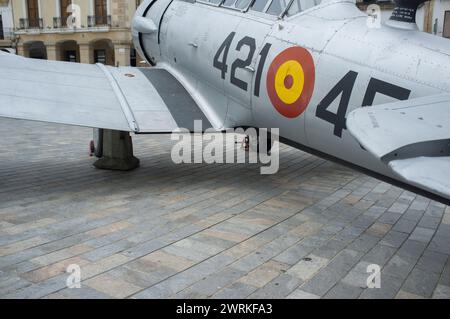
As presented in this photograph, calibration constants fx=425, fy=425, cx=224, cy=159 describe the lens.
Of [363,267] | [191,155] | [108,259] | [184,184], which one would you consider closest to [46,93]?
[184,184]

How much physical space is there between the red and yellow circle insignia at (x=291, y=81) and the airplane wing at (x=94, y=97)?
1403mm

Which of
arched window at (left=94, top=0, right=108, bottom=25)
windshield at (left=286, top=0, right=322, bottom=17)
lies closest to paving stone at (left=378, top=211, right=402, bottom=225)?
windshield at (left=286, top=0, right=322, bottom=17)

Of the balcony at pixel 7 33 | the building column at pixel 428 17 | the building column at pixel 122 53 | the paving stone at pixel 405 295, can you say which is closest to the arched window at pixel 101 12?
the building column at pixel 122 53

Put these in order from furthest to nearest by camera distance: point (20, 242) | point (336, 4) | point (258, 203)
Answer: point (258, 203)
point (336, 4)
point (20, 242)

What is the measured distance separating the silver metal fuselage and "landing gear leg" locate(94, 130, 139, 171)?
1271mm

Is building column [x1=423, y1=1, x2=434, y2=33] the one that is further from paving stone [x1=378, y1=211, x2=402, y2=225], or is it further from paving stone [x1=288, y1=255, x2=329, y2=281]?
paving stone [x1=288, y1=255, x2=329, y2=281]

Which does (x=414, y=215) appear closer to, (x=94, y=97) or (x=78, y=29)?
(x=94, y=97)

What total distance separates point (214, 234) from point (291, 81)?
1.64m

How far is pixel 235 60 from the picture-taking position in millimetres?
4930

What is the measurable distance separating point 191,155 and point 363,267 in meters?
4.77

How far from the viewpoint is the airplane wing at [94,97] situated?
15.6 feet

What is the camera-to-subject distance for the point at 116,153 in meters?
6.33

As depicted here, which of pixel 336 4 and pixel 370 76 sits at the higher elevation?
A: pixel 336 4

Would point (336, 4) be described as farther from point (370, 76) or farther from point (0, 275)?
point (0, 275)
